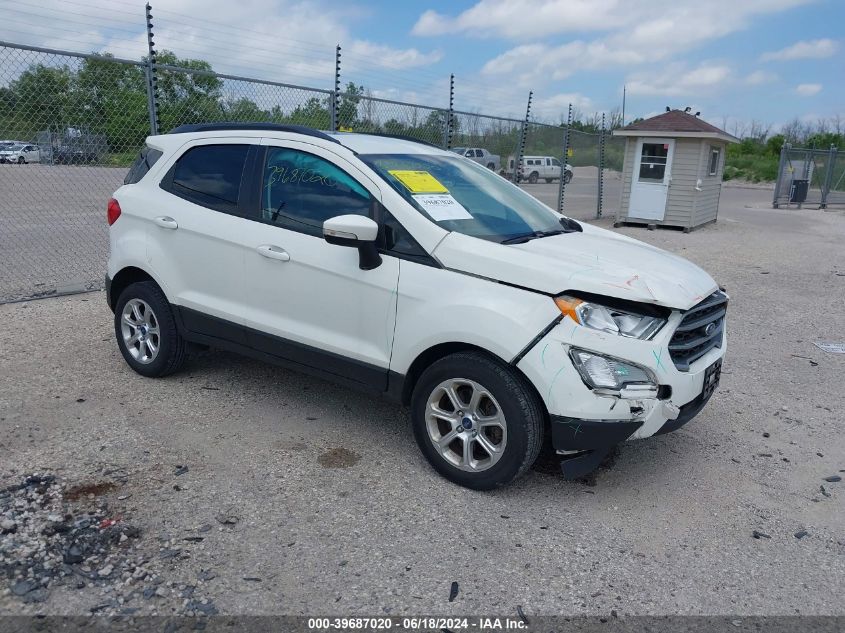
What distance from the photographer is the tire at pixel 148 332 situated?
495 cm

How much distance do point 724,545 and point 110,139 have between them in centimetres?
733

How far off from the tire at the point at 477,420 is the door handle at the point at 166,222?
2.11 m

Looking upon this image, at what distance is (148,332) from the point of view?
5.10 metres

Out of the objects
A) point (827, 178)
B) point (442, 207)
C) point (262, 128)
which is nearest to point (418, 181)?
point (442, 207)

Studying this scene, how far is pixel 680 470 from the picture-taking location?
416cm

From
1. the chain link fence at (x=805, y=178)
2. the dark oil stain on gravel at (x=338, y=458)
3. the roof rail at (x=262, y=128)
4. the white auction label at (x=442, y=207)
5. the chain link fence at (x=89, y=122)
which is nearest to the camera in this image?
the white auction label at (x=442, y=207)

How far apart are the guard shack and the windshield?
1236 centimetres

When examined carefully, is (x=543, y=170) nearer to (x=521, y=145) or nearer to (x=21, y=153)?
(x=521, y=145)

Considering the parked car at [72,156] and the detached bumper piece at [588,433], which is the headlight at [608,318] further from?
the parked car at [72,156]

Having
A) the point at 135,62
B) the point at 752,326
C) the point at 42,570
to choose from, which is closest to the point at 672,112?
the point at 752,326

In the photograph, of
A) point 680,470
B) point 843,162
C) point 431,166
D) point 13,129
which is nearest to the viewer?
point 680,470

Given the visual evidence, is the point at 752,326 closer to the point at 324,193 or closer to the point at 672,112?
the point at 324,193

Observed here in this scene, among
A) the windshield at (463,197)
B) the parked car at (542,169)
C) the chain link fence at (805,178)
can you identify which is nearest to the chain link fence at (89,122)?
the windshield at (463,197)

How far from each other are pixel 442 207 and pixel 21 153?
19.1 feet
